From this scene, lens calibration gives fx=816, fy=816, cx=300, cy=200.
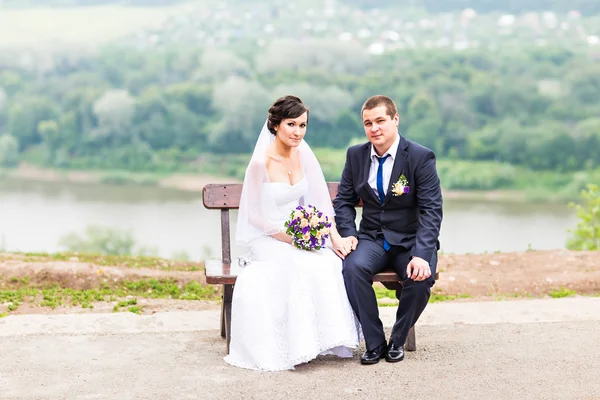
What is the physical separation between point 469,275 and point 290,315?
12.5 ft

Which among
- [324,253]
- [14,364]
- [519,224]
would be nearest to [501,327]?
[324,253]

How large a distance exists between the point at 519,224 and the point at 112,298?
→ 1158 inches

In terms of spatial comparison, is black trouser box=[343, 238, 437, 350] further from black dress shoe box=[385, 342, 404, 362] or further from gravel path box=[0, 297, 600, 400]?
gravel path box=[0, 297, 600, 400]

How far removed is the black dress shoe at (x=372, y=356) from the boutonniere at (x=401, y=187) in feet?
2.79

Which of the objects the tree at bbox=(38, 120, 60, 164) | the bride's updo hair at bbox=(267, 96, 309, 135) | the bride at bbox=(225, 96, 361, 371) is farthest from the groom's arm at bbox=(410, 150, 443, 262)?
the tree at bbox=(38, 120, 60, 164)

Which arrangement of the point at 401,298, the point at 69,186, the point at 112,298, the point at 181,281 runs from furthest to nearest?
the point at 69,186
the point at 181,281
the point at 112,298
the point at 401,298

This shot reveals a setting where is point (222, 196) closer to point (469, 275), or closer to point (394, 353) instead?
point (394, 353)

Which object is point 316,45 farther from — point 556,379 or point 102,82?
point 556,379

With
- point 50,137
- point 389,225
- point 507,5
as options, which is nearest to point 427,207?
point 389,225

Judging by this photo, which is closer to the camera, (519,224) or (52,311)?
(52,311)

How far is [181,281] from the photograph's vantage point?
733 centimetres

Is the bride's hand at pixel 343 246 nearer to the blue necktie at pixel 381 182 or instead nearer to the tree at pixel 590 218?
the blue necktie at pixel 381 182

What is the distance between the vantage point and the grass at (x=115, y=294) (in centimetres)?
618

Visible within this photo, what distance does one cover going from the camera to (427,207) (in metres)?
4.55
